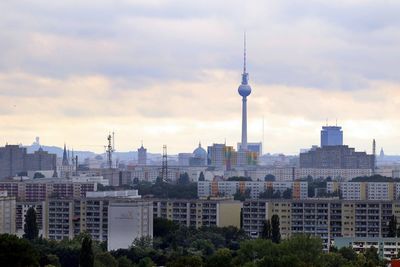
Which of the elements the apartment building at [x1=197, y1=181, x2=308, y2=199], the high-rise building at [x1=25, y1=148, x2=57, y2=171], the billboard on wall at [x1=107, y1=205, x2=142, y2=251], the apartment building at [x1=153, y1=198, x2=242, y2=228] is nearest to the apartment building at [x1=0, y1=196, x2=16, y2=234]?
the apartment building at [x1=153, y1=198, x2=242, y2=228]

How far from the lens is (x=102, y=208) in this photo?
36.7 meters

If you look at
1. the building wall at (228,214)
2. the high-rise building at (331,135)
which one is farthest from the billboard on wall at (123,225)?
the high-rise building at (331,135)

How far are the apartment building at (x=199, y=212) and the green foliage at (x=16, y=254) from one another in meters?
14.8

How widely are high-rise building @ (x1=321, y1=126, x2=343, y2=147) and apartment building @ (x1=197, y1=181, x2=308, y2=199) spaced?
6489 centimetres

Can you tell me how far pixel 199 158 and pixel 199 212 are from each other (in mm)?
69313

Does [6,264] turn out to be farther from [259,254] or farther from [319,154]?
[319,154]

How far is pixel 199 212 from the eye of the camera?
39375 millimetres

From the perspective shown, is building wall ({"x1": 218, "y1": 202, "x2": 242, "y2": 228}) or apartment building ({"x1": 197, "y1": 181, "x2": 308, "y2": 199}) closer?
building wall ({"x1": 218, "y1": 202, "x2": 242, "y2": 228})

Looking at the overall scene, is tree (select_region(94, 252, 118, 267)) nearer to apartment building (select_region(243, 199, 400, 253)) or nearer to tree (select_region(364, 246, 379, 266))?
tree (select_region(364, 246, 379, 266))

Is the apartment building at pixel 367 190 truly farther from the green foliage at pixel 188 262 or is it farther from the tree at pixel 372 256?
the green foliage at pixel 188 262

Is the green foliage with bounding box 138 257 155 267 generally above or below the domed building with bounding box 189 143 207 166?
below

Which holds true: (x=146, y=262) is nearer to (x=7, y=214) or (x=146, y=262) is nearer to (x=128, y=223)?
(x=128, y=223)

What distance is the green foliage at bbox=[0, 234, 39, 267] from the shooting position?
77.5 ft

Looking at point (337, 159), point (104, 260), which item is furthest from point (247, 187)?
point (337, 159)
